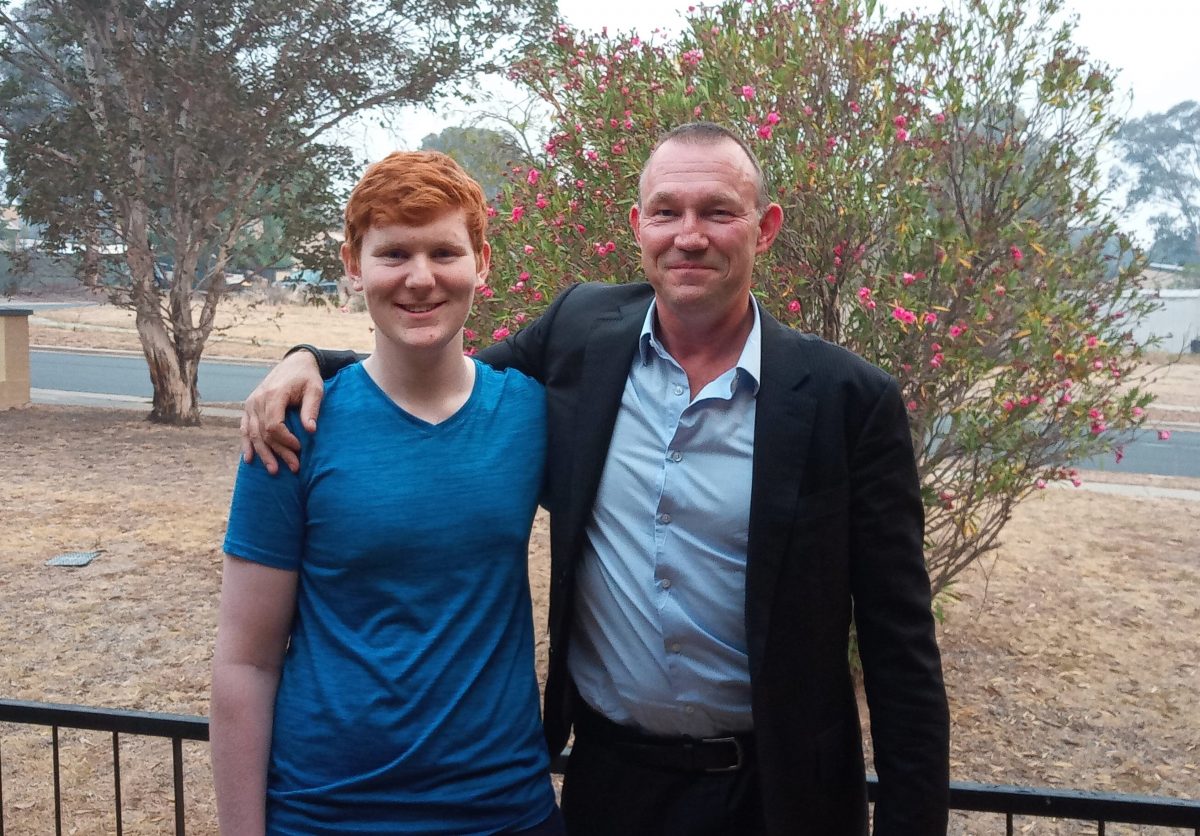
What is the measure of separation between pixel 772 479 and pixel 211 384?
21.4 metres

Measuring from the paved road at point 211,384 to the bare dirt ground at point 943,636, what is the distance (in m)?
2.19

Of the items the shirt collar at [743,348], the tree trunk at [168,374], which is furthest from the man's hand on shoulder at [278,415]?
the tree trunk at [168,374]

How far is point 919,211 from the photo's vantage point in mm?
5301

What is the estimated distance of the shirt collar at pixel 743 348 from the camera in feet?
6.84

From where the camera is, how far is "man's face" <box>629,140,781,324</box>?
6.88 feet

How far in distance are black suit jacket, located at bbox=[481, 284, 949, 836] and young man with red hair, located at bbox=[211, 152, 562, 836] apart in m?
0.31

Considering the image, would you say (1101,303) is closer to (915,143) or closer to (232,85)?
(915,143)

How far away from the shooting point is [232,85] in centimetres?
1445

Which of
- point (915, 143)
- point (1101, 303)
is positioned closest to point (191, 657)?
point (915, 143)

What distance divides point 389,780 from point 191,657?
6033 millimetres

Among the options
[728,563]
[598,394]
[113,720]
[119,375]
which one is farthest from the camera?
[119,375]

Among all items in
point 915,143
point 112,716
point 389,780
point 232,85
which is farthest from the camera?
point 232,85

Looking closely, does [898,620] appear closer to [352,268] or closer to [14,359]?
[352,268]

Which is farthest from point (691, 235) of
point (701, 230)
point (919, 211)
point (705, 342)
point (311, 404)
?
point (919, 211)
